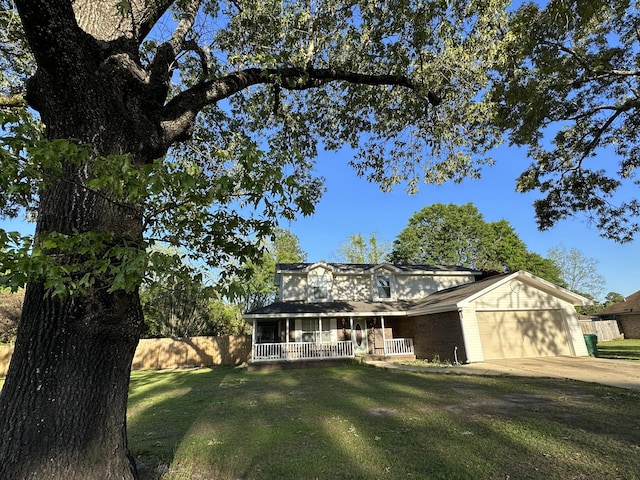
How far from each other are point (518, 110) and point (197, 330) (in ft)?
71.8

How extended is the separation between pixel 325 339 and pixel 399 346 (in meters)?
4.04

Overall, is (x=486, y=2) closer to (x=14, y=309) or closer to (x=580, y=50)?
(x=580, y=50)

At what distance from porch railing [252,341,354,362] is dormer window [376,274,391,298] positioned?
4.34m

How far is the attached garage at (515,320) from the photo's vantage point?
46.2 feet

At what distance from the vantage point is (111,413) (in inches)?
118

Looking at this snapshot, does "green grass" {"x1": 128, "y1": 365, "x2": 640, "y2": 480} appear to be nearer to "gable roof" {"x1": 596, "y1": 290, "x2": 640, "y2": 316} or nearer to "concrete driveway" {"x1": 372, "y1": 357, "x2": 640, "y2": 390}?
"concrete driveway" {"x1": 372, "y1": 357, "x2": 640, "y2": 390}

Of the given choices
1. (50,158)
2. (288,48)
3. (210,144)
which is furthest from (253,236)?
(288,48)

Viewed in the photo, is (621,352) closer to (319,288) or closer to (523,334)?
(523,334)

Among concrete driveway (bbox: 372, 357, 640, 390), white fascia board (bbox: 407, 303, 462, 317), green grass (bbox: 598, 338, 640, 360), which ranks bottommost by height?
concrete driveway (bbox: 372, 357, 640, 390)

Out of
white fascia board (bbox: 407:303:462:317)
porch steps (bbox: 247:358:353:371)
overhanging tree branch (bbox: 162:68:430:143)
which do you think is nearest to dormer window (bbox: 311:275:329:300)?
porch steps (bbox: 247:358:353:371)

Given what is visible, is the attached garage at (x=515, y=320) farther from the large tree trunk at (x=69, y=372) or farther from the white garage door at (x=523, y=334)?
the large tree trunk at (x=69, y=372)

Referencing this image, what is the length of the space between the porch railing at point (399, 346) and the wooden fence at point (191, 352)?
29.0 feet

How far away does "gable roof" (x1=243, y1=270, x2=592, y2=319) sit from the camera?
1466 cm

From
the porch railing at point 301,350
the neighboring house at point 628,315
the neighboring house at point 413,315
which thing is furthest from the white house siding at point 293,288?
the neighboring house at point 628,315
